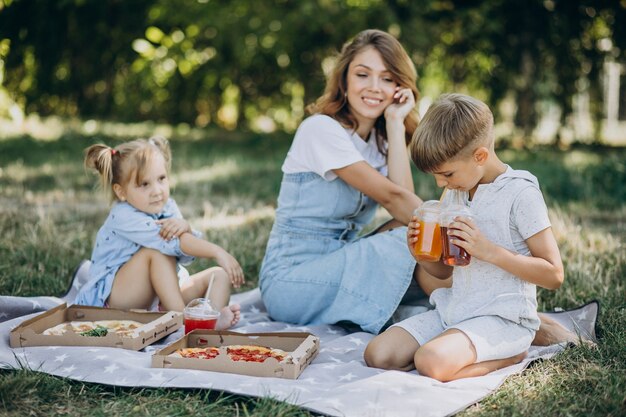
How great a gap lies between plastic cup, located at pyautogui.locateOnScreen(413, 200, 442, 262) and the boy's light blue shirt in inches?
46.9

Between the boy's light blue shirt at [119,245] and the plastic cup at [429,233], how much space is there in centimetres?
119

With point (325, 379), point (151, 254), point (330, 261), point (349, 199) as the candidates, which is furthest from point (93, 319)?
point (349, 199)

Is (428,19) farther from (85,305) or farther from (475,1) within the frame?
(85,305)

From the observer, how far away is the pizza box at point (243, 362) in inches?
108

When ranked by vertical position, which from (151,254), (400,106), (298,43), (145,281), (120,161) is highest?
(298,43)

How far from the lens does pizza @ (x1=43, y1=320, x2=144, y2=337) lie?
3.06m

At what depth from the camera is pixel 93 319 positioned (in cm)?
337

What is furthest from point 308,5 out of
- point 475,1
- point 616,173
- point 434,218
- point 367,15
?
point 434,218

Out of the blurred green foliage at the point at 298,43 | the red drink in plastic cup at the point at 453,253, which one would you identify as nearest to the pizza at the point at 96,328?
the red drink in plastic cup at the point at 453,253

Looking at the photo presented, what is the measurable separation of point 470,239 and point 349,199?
1.02 metres

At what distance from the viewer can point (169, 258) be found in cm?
353

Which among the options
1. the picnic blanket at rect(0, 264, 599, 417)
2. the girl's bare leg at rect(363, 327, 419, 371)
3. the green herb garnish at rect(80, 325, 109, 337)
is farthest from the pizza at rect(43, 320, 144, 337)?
the girl's bare leg at rect(363, 327, 419, 371)

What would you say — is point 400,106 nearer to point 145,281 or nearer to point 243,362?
point 145,281

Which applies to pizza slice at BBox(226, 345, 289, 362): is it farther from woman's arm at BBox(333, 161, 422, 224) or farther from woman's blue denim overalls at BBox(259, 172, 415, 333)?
woman's arm at BBox(333, 161, 422, 224)
